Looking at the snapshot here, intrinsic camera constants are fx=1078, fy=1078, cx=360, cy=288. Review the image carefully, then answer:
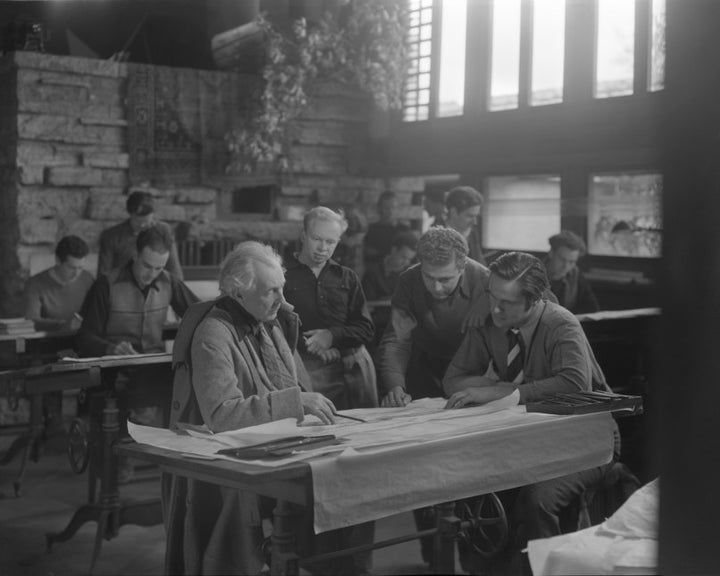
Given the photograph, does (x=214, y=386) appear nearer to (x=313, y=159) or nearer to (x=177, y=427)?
(x=177, y=427)

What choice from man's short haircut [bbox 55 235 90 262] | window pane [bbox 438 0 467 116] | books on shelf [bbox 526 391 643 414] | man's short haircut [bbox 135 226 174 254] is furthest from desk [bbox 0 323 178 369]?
window pane [bbox 438 0 467 116]

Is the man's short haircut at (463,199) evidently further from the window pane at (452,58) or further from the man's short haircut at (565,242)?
the window pane at (452,58)

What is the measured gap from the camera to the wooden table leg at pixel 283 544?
317 centimetres

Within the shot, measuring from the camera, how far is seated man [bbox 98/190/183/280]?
7688 millimetres

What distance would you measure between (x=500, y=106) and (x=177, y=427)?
21.0 ft

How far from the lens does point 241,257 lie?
3.94 metres

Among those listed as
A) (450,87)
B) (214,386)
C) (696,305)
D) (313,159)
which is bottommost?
(214,386)

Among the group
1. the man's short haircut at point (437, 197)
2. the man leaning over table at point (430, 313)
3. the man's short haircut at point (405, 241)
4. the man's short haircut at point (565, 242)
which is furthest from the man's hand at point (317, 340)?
the man's short haircut at point (437, 197)

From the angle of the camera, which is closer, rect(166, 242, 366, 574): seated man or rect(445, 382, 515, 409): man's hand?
rect(166, 242, 366, 574): seated man

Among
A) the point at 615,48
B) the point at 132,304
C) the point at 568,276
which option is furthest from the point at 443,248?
the point at 615,48

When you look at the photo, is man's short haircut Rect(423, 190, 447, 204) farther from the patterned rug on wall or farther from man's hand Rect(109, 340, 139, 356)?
man's hand Rect(109, 340, 139, 356)

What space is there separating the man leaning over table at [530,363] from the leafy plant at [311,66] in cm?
561

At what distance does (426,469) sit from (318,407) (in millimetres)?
625

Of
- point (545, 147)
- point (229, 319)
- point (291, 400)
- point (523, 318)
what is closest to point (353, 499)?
point (291, 400)
